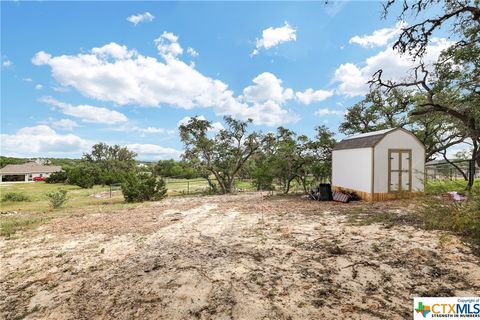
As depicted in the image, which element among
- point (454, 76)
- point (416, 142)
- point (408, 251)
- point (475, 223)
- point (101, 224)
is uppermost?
point (454, 76)

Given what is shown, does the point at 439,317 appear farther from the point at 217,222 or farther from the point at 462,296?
the point at 217,222

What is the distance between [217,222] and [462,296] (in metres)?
5.49

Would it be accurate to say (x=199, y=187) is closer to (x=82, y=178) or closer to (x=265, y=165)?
(x=265, y=165)

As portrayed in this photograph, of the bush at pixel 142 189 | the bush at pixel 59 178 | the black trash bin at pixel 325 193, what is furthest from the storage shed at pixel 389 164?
the bush at pixel 59 178

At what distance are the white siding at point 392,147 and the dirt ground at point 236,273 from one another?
5.63 meters

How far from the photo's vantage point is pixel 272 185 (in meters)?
18.9

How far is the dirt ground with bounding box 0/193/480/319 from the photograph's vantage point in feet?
9.02

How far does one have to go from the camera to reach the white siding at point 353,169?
10969 mm

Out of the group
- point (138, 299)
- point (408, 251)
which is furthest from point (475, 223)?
point (138, 299)

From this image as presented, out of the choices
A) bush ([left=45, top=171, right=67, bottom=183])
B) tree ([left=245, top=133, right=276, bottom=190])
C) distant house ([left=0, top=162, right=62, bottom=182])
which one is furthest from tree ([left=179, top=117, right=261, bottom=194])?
distant house ([left=0, top=162, right=62, bottom=182])

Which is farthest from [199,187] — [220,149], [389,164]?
[389,164]

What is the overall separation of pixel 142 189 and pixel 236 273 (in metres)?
13.1

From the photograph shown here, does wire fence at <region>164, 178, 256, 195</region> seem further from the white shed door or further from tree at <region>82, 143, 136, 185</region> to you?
tree at <region>82, 143, 136, 185</region>

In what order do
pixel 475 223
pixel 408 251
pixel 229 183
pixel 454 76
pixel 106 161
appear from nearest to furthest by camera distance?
pixel 475 223 → pixel 408 251 → pixel 454 76 → pixel 229 183 → pixel 106 161
